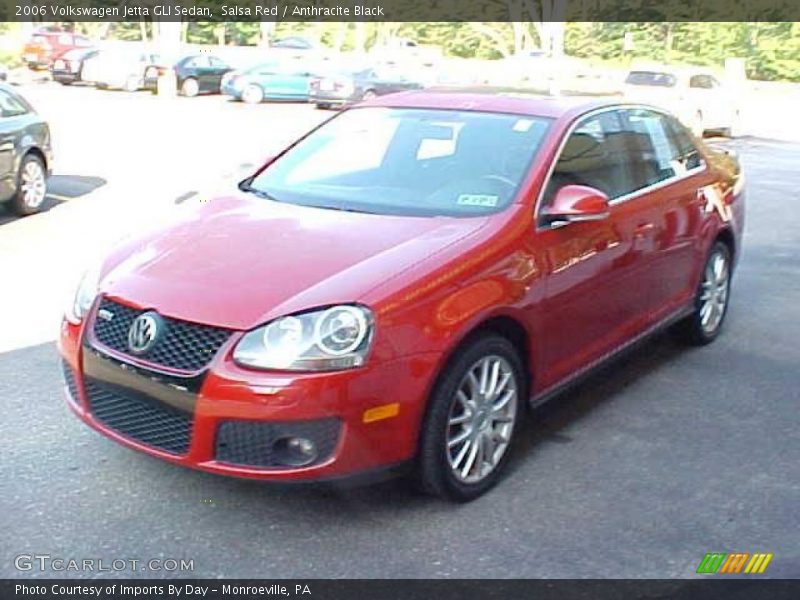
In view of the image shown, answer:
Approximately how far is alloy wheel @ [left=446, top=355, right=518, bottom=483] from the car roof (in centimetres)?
143

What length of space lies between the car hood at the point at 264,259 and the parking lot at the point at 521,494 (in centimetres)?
66

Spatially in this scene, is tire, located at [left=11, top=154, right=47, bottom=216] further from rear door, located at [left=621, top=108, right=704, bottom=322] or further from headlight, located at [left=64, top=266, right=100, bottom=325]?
rear door, located at [left=621, top=108, right=704, bottom=322]

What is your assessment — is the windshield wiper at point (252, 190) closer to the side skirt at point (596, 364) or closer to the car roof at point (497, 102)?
the car roof at point (497, 102)

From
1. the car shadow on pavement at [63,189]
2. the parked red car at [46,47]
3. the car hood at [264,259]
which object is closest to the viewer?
the car hood at [264,259]

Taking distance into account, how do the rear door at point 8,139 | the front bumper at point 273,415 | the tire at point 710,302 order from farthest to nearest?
1. the rear door at point 8,139
2. the tire at point 710,302
3. the front bumper at point 273,415

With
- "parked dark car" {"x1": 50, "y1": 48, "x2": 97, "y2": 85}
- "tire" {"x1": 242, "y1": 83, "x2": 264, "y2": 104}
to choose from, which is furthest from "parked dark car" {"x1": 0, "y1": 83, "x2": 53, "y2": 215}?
"parked dark car" {"x1": 50, "y1": 48, "x2": 97, "y2": 85}

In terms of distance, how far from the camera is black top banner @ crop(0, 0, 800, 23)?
149ft

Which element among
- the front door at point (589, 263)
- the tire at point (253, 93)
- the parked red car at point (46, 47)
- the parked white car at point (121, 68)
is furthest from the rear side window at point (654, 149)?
the parked red car at point (46, 47)

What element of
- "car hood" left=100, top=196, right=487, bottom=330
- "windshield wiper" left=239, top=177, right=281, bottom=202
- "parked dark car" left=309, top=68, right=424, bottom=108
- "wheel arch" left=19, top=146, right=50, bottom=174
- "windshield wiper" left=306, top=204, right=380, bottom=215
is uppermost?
"windshield wiper" left=306, top=204, right=380, bottom=215

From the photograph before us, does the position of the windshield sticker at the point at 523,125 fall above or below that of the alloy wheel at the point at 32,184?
above

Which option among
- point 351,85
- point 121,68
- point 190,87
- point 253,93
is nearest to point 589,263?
point 351,85

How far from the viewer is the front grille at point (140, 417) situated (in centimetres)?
360
